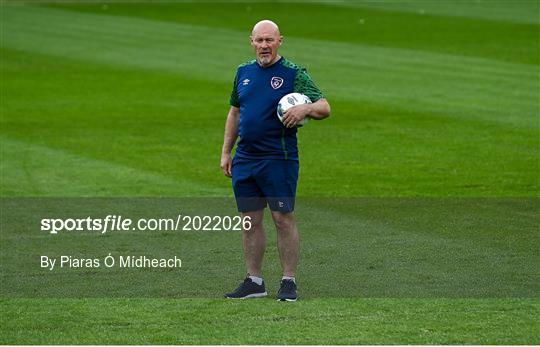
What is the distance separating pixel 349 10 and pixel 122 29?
27.4ft

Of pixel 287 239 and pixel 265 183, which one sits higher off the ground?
pixel 265 183

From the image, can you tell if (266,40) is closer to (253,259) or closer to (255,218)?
(255,218)

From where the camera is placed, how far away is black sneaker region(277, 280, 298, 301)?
34.3 feet

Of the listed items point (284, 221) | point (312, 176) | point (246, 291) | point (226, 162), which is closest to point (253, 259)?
point (246, 291)

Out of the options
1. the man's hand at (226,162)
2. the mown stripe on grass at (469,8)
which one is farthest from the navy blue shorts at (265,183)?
the mown stripe on grass at (469,8)

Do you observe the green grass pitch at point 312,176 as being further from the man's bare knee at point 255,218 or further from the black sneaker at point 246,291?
the man's bare knee at point 255,218

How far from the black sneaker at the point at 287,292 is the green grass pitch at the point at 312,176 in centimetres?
13

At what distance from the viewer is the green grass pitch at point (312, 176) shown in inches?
390

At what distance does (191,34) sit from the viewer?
35.2m

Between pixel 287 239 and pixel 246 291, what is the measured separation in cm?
53

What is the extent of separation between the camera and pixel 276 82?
10398 millimetres

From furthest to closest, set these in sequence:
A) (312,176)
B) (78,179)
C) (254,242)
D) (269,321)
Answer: (312,176)
(78,179)
(254,242)
(269,321)

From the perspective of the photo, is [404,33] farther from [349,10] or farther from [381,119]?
[381,119]

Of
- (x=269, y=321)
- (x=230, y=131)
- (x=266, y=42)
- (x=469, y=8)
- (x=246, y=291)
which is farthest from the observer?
(x=469, y=8)
